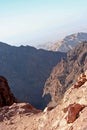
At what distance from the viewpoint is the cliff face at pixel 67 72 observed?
163m

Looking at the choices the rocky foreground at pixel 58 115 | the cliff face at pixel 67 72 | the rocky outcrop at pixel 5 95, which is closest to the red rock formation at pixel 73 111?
→ the rocky foreground at pixel 58 115

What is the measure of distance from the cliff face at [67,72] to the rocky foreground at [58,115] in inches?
5024

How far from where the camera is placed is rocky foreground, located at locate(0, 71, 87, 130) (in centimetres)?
1738

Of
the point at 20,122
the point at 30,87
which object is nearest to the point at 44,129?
the point at 20,122

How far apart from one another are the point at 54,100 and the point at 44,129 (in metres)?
136

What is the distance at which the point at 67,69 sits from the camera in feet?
611

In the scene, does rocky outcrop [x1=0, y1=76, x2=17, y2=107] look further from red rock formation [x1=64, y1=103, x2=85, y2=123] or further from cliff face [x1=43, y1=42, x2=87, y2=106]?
cliff face [x1=43, y1=42, x2=87, y2=106]

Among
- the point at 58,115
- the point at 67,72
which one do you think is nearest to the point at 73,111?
the point at 58,115

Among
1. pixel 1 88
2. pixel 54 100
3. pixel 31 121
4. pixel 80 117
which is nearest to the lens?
pixel 80 117

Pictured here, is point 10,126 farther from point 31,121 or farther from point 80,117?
Result: point 80,117

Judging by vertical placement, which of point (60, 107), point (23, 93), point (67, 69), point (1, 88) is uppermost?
point (60, 107)

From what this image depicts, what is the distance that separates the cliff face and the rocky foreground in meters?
128

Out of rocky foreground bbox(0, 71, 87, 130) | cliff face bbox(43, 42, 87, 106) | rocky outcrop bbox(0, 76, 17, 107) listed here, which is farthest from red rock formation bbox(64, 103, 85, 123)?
cliff face bbox(43, 42, 87, 106)

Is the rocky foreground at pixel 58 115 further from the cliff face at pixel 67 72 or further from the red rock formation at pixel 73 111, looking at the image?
the cliff face at pixel 67 72
